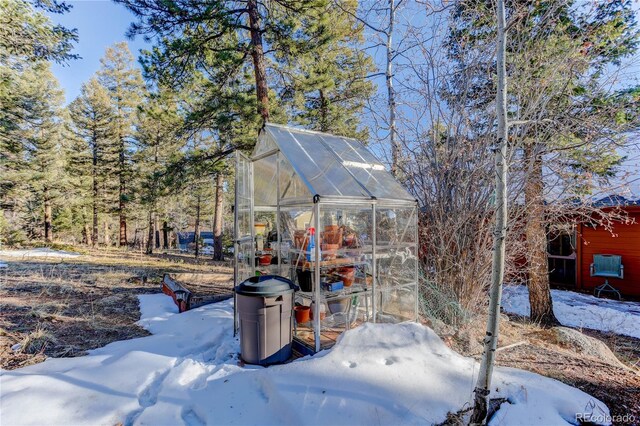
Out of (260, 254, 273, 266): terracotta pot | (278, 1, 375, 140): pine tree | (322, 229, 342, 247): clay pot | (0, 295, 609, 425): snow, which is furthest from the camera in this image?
(278, 1, 375, 140): pine tree

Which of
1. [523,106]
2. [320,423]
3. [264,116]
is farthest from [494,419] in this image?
[264,116]

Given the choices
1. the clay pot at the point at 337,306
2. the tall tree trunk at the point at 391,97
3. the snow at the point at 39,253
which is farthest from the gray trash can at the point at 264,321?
the snow at the point at 39,253

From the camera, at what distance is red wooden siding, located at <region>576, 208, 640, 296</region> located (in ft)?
29.5

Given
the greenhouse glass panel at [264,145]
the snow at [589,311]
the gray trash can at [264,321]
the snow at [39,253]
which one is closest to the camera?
the gray trash can at [264,321]

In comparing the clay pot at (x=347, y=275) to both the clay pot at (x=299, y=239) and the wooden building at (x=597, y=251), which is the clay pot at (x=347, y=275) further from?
the wooden building at (x=597, y=251)

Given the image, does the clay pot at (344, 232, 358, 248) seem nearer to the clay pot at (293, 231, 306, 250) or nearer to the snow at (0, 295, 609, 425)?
the clay pot at (293, 231, 306, 250)

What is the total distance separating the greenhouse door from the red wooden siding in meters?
9.35

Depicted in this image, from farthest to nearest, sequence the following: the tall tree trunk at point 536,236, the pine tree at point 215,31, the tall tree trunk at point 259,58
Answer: the tall tree trunk at point 259,58
the pine tree at point 215,31
the tall tree trunk at point 536,236

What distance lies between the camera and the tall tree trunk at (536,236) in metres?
4.83

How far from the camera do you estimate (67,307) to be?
5.51 metres

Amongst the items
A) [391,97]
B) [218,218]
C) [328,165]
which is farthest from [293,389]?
[218,218]

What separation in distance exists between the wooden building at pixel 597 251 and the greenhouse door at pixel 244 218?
8.31m

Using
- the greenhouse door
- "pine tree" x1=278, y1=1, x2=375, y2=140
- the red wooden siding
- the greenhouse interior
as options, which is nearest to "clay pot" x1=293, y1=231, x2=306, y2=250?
the greenhouse interior

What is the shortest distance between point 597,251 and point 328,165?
1042 cm
